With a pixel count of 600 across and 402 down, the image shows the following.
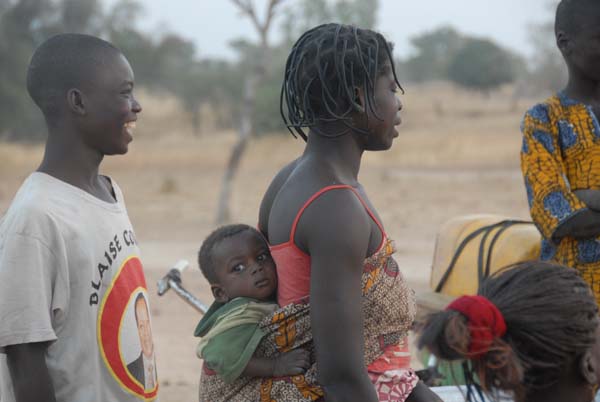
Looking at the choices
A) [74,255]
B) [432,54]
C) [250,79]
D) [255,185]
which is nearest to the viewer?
[74,255]

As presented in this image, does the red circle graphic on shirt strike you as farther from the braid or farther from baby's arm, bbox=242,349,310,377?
the braid

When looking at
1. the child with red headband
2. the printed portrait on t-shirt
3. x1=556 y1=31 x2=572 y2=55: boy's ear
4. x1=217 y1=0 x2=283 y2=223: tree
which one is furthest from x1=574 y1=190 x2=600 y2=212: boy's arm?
x1=217 y1=0 x2=283 y2=223: tree

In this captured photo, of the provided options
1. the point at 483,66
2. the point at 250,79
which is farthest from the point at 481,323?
the point at 483,66

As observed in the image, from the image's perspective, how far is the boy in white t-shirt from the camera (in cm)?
199

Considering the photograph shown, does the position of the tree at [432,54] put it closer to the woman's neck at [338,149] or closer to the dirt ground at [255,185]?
the dirt ground at [255,185]

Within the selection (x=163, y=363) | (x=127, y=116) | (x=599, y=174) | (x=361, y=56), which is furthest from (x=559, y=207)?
(x=163, y=363)

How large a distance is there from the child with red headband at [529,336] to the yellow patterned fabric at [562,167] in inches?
48.2

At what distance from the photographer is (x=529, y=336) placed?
5.48ft

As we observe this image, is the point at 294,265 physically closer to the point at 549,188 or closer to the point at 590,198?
the point at 549,188

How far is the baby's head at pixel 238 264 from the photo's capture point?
2.17m

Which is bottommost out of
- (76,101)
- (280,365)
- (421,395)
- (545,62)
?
(421,395)

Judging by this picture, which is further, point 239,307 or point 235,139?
point 235,139

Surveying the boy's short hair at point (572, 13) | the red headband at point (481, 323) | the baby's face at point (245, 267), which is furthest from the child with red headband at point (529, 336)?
the boy's short hair at point (572, 13)

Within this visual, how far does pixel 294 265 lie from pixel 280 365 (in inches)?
9.9
